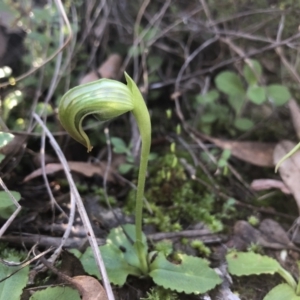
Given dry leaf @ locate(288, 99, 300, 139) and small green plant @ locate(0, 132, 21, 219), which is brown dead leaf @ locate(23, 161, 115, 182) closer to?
small green plant @ locate(0, 132, 21, 219)

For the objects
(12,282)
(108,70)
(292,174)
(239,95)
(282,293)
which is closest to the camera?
(12,282)

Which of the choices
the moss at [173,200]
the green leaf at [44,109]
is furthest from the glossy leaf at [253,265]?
the green leaf at [44,109]

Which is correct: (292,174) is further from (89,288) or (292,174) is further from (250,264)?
(89,288)

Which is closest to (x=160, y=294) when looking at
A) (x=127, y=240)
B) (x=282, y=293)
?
(x=127, y=240)

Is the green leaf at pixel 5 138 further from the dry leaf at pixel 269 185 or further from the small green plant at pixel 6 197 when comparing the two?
the dry leaf at pixel 269 185

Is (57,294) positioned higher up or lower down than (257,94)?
lower down

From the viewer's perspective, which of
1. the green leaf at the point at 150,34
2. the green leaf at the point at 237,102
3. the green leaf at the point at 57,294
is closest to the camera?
the green leaf at the point at 57,294
